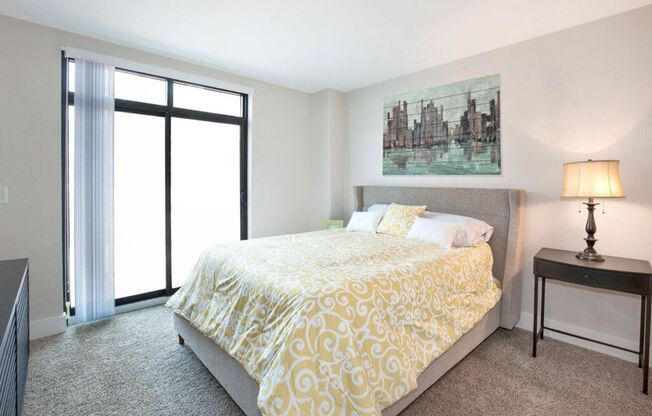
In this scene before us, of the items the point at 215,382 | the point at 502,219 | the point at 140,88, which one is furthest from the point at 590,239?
the point at 140,88

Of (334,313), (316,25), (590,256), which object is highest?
(316,25)

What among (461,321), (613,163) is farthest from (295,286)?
(613,163)

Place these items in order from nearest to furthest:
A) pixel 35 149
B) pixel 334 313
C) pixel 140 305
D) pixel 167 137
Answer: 1. pixel 334 313
2. pixel 35 149
3. pixel 140 305
4. pixel 167 137

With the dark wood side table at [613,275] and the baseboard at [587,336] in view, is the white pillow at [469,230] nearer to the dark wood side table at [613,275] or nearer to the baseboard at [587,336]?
the dark wood side table at [613,275]

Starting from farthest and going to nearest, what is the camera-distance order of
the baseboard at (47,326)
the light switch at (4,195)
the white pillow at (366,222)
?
the white pillow at (366,222), the baseboard at (47,326), the light switch at (4,195)

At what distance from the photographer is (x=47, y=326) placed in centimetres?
270

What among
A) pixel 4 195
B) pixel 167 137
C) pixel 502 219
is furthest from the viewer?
pixel 167 137

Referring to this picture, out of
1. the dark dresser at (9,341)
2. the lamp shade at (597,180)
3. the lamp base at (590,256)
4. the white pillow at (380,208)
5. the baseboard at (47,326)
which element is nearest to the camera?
the dark dresser at (9,341)

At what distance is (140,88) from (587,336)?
4.68 meters

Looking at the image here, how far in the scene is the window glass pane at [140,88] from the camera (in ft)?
10.3

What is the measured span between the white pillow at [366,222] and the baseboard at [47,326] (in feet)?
9.13

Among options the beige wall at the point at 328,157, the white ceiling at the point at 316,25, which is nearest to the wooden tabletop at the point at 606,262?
the white ceiling at the point at 316,25

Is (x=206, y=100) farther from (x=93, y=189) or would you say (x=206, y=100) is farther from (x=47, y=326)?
(x=47, y=326)

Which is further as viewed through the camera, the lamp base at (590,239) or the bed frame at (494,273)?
the lamp base at (590,239)
